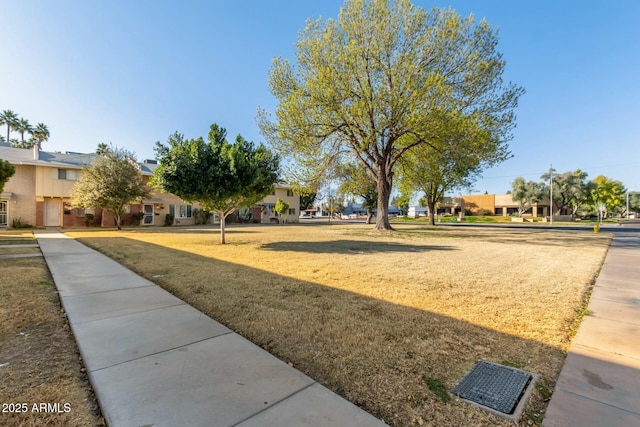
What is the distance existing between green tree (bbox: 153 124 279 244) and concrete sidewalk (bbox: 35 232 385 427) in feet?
25.8

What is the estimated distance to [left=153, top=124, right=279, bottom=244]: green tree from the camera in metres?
11.8

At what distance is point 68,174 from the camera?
83.1ft

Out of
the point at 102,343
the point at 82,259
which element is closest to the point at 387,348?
the point at 102,343

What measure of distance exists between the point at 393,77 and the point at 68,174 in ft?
91.8

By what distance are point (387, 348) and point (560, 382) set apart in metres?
1.59

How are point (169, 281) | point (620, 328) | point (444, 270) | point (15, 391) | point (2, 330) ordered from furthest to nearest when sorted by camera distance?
point (444, 270)
point (169, 281)
point (620, 328)
point (2, 330)
point (15, 391)

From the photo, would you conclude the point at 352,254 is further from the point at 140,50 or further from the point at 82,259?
the point at 140,50

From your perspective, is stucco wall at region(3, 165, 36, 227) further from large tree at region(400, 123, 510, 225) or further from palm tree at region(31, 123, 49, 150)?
large tree at region(400, 123, 510, 225)

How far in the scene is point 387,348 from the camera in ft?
10.9

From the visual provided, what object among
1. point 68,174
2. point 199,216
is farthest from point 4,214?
point 199,216

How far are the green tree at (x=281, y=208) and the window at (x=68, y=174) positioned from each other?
20.7 meters

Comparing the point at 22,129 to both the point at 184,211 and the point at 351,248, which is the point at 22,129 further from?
the point at 351,248

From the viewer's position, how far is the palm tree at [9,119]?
4125cm

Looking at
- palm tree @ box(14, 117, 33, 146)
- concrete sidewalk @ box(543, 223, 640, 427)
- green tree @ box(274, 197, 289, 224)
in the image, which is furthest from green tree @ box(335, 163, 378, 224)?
palm tree @ box(14, 117, 33, 146)
